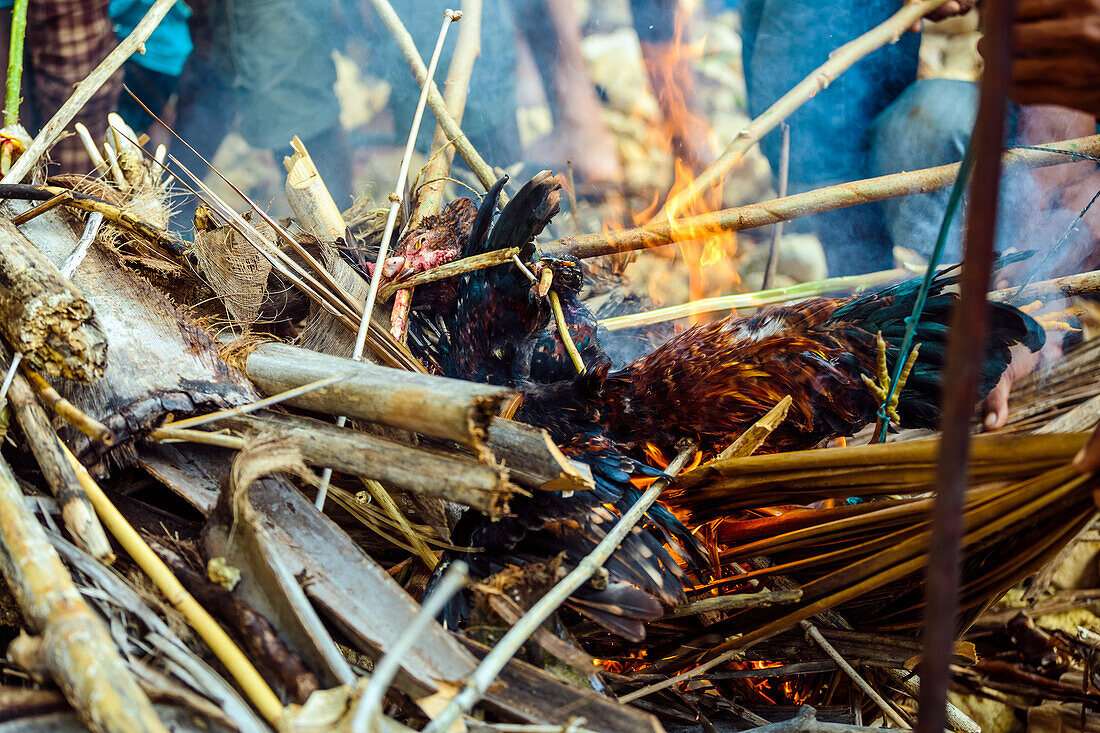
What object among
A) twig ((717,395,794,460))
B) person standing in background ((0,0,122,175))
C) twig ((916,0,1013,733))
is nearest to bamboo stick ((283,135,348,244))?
twig ((717,395,794,460))

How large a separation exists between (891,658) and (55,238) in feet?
6.13

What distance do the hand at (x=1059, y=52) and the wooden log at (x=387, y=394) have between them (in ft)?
2.69

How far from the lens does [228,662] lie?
785 millimetres

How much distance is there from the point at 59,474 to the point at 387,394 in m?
0.47

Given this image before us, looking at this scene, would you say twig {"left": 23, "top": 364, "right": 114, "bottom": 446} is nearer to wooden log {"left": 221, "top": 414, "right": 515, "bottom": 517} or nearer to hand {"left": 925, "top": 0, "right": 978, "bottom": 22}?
wooden log {"left": 221, "top": 414, "right": 515, "bottom": 517}

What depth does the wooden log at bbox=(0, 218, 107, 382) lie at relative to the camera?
967 millimetres

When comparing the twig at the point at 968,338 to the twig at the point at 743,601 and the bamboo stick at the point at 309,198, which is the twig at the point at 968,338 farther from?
the bamboo stick at the point at 309,198

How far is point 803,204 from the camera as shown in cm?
180

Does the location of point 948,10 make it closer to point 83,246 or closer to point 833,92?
point 833,92

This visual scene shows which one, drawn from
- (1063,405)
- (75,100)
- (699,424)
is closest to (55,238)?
(75,100)

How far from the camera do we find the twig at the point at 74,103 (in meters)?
1.46

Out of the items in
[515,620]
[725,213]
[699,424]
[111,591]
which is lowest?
[111,591]

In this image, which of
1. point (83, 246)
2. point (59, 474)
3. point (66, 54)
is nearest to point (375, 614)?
point (59, 474)

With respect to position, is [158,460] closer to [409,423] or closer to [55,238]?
[409,423]
